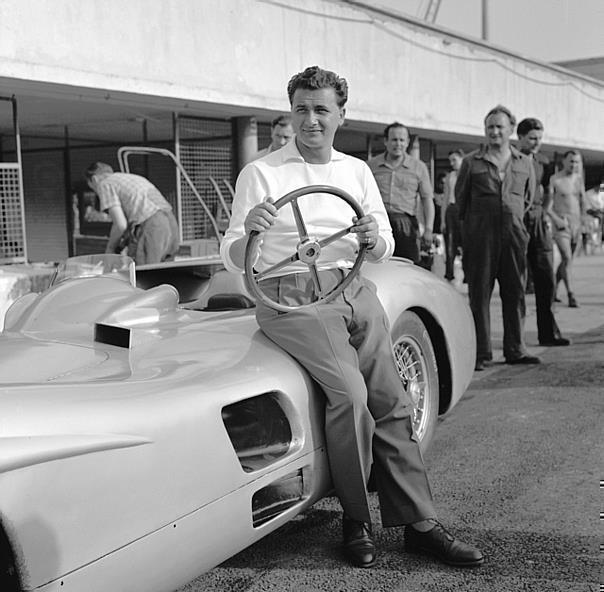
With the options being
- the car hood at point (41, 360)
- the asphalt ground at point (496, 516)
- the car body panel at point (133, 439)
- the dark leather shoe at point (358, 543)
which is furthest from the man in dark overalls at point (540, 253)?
the car hood at point (41, 360)

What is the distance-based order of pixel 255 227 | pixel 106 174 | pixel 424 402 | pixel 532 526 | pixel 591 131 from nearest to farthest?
pixel 255 227 → pixel 532 526 → pixel 424 402 → pixel 106 174 → pixel 591 131

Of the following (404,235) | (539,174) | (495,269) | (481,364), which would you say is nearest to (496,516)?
(481,364)

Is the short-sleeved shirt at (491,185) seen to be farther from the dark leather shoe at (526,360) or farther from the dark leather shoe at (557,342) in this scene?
the dark leather shoe at (557,342)

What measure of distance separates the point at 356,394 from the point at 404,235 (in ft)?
15.7

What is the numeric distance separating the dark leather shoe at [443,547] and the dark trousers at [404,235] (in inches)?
184

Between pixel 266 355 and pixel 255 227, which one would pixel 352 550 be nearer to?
pixel 266 355

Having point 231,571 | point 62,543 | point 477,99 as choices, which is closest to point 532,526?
point 231,571

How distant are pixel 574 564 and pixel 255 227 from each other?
1653mm

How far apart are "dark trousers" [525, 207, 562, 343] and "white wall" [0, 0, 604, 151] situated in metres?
4.66

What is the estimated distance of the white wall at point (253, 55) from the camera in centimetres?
846

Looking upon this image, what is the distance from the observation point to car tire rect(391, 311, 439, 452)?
12.6 ft

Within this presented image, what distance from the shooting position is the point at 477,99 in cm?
1638

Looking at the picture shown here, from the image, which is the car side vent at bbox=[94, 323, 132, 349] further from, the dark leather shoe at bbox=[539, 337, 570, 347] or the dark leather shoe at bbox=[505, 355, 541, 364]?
the dark leather shoe at bbox=[539, 337, 570, 347]

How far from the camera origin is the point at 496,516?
3.44 meters
